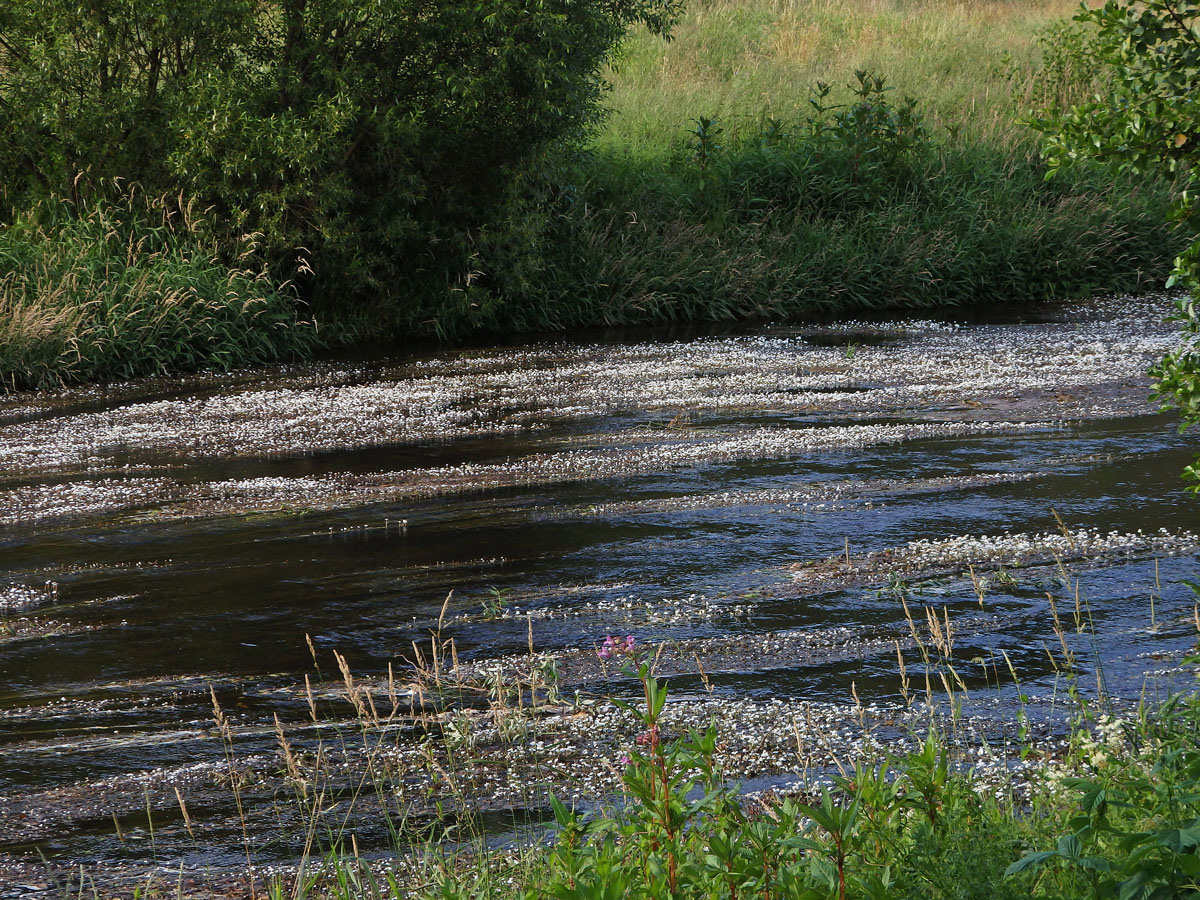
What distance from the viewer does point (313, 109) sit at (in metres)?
14.9

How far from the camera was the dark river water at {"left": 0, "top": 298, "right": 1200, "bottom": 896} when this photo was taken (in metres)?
5.23

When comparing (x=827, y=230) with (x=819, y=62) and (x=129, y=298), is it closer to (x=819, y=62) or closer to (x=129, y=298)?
(x=819, y=62)

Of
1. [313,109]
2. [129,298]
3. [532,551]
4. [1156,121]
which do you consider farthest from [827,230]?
[1156,121]

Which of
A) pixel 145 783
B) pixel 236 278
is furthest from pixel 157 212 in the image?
pixel 145 783

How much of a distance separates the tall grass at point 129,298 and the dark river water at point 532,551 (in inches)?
29.9

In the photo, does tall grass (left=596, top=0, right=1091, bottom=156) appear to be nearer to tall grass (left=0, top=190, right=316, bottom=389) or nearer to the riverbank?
the riverbank

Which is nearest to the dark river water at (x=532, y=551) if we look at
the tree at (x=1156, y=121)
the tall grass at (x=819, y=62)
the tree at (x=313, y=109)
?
the tree at (x=1156, y=121)

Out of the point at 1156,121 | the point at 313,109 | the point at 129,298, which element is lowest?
the point at 129,298

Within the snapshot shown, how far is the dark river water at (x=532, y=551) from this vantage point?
17.1 ft

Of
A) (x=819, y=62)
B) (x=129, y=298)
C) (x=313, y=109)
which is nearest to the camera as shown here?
(x=129, y=298)

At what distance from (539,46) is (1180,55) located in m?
11.7

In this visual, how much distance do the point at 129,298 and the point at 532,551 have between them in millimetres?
8838

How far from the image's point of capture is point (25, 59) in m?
15.5

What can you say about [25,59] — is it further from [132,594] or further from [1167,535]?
[1167,535]
